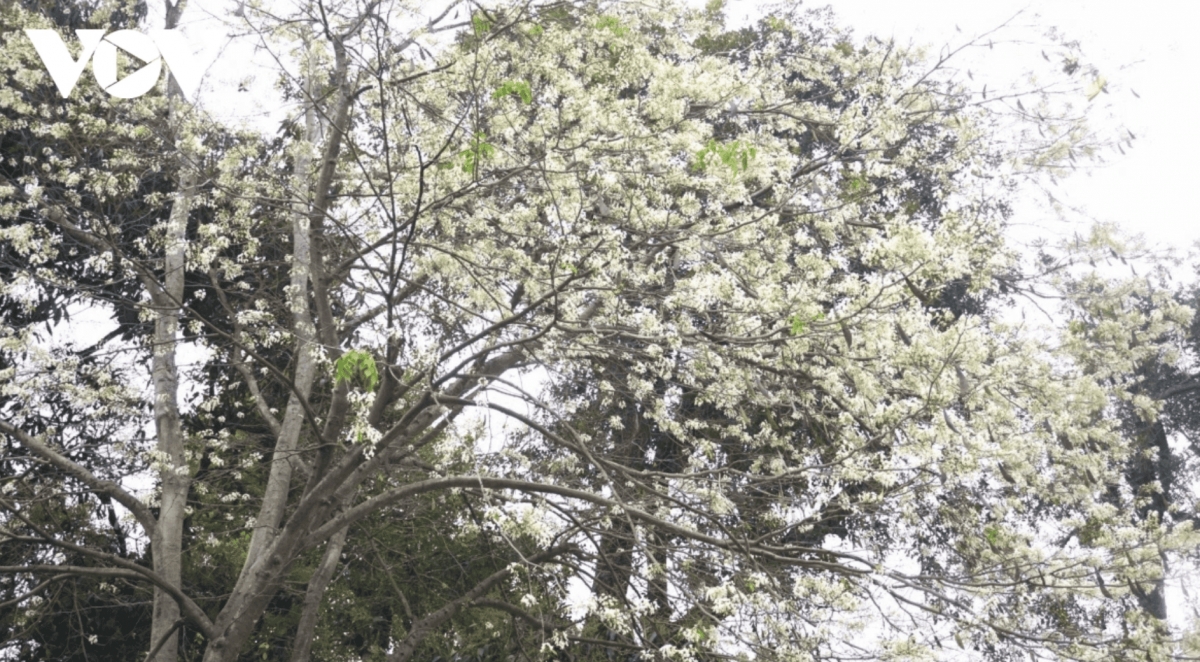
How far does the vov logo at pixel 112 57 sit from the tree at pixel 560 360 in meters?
0.54

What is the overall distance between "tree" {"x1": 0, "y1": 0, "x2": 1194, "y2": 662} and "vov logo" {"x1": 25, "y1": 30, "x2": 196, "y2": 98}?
21.3 inches

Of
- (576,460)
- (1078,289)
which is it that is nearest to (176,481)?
(576,460)

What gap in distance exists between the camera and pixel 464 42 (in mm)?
8094

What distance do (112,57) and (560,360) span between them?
429 cm

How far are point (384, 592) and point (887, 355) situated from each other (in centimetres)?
581

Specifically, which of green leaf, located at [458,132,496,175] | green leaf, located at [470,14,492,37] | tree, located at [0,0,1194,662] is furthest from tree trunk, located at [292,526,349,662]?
green leaf, located at [470,14,492,37]

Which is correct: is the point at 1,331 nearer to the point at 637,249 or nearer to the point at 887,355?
the point at 637,249

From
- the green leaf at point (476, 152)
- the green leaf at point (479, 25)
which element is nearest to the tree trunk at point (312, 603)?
the green leaf at point (476, 152)

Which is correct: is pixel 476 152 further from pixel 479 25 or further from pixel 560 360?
pixel 560 360

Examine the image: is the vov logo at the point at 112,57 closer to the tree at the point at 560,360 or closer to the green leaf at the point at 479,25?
the tree at the point at 560,360

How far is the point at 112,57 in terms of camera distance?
25.3 ft

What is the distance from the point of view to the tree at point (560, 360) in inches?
228

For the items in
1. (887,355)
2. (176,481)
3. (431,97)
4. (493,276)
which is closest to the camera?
(887,355)

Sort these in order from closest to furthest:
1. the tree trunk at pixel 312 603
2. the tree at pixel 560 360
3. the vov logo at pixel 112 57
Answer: the vov logo at pixel 112 57 < the tree at pixel 560 360 < the tree trunk at pixel 312 603
